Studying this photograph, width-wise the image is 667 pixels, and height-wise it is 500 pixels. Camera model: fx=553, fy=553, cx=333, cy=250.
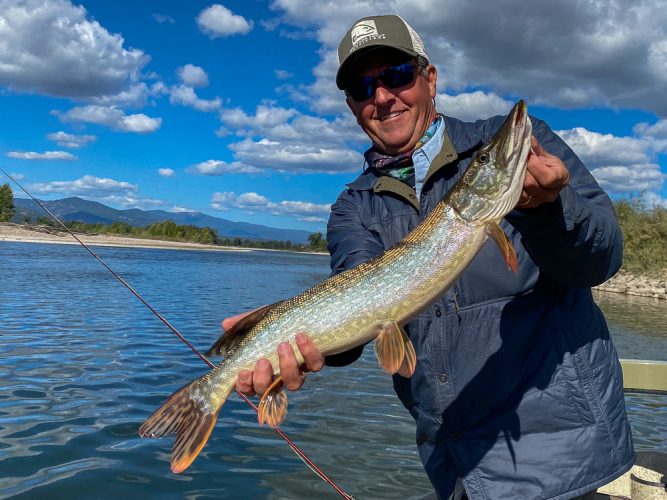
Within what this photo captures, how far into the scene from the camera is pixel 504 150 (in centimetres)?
240

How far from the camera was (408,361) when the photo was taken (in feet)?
8.79

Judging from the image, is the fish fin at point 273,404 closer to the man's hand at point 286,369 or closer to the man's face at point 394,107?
the man's hand at point 286,369

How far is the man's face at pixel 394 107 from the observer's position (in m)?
3.25

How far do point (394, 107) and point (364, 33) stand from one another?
0.47 metres

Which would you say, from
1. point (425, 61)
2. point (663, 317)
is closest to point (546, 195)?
point (425, 61)

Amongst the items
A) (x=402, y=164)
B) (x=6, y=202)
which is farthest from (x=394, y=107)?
(x=6, y=202)

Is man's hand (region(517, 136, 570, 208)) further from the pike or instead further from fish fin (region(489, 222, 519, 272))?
fish fin (region(489, 222, 519, 272))

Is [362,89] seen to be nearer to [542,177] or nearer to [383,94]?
[383,94]

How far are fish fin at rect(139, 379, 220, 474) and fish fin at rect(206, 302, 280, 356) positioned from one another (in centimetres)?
24

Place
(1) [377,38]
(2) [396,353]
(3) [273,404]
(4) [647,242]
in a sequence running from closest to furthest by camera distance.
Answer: (2) [396,353], (3) [273,404], (1) [377,38], (4) [647,242]

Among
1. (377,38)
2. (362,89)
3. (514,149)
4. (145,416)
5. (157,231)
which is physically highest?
(157,231)

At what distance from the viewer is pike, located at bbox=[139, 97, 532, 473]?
8.04 feet

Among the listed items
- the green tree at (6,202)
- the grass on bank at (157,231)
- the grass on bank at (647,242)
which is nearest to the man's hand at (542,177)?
the grass on bank at (647,242)

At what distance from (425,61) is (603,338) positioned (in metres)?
1.87
